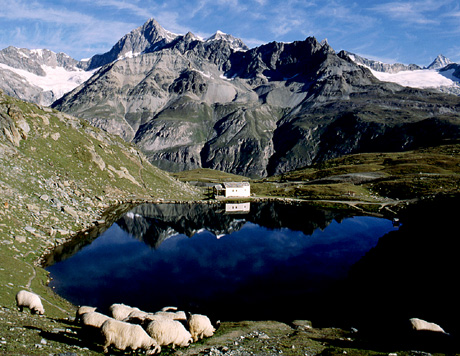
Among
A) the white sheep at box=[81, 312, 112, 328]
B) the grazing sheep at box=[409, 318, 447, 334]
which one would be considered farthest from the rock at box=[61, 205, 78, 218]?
the grazing sheep at box=[409, 318, 447, 334]

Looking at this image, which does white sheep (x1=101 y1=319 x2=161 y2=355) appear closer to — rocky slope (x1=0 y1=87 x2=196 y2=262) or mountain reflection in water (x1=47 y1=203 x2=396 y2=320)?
mountain reflection in water (x1=47 y1=203 x2=396 y2=320)

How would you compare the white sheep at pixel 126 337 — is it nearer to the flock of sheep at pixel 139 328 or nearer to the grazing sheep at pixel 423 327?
the flock of sheep at pixel 139 328

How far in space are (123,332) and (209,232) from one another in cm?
6275

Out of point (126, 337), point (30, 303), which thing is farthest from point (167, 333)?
point (30, 303)

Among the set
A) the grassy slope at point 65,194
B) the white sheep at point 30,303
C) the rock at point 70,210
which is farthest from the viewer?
the rock at point 70,210

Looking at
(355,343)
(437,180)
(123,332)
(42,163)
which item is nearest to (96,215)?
(42,163)

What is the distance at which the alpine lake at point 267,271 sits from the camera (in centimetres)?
3838

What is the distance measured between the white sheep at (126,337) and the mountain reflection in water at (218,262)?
17.2 metres

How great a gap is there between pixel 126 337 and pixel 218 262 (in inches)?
1571

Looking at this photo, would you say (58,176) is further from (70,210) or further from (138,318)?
(138,318)

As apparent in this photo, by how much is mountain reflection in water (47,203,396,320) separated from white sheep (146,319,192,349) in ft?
47.4

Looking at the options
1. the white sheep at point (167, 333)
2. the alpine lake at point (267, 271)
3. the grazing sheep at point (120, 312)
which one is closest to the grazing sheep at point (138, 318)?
the grazing sheep at point (120, 312)

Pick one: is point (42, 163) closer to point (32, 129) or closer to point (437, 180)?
point (32, 129)

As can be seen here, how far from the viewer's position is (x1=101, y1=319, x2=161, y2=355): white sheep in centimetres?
2138
